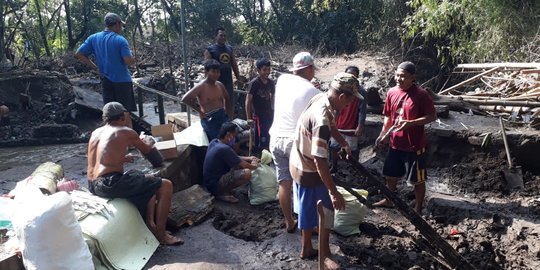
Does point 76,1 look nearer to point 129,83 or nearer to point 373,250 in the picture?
point 129,83

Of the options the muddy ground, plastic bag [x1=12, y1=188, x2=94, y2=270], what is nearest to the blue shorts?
the muddy ground

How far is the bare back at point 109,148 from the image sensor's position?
446 centimetres

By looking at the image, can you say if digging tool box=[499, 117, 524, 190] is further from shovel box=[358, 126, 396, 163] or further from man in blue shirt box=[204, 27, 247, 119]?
man in blue shirt box=[204, 27, 247, 119]

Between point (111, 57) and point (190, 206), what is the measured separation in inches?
97.7

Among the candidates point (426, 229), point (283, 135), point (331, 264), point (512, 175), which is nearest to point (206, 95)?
point (283, 135)

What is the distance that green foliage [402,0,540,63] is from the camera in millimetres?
9555

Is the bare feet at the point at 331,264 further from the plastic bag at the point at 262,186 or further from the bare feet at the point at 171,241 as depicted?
the plastic bag at the point at 262,186

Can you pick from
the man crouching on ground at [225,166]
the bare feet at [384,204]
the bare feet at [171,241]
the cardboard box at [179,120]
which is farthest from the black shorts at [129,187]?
the cardboard box at [179,120]

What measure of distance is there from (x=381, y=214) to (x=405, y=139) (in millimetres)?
1070

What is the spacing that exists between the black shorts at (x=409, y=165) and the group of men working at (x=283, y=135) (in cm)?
1

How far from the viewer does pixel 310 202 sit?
14.0ft

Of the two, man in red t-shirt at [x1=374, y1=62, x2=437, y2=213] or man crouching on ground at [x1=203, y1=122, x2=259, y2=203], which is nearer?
man in red t-shirt at [x1=374, y1=62, x2=437, y2=213]

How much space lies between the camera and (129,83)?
679cm

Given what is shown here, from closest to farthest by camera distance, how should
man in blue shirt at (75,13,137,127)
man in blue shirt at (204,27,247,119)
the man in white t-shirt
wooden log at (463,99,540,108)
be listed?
the man in white t-shirt → man in blue shirt at (75,13,137,127) → wooden log at (463,99,540,108) → man in blue shirt at (204,27,247,119)
